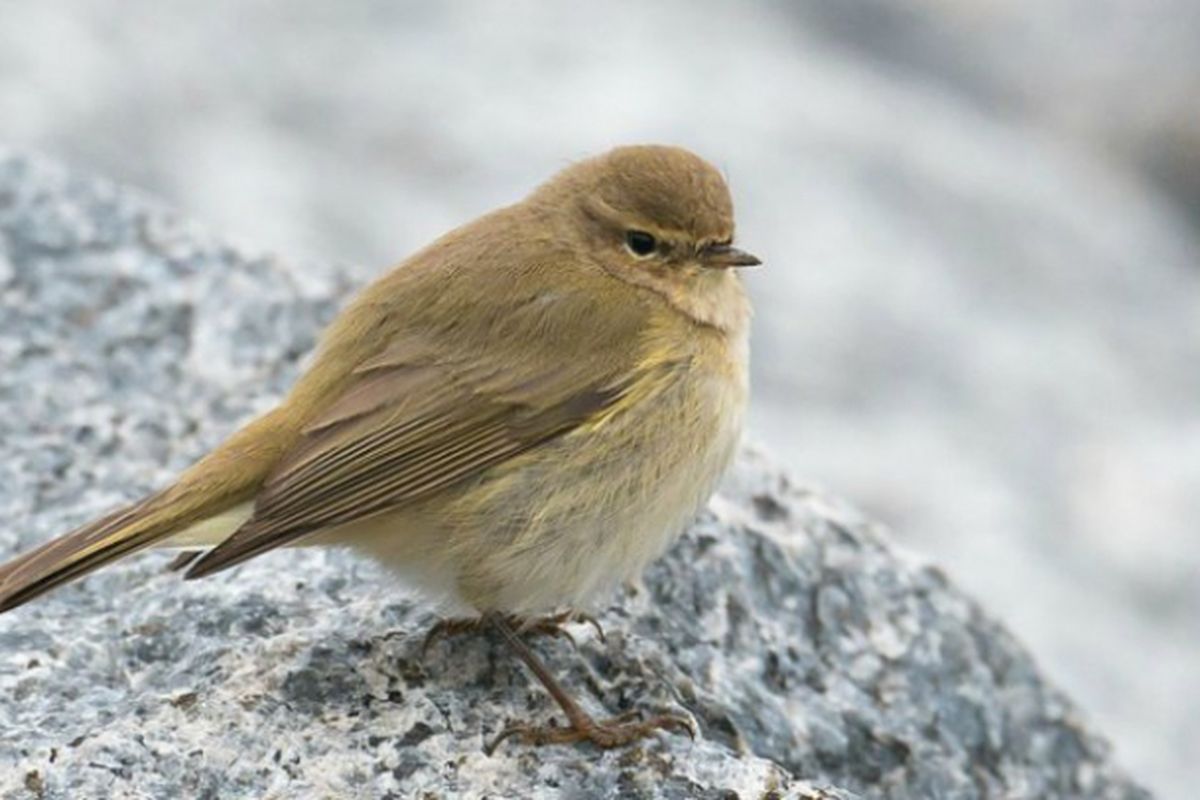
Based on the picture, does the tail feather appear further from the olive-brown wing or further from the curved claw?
the curved claw

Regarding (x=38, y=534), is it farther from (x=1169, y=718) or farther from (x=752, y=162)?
(x=752, y=162)

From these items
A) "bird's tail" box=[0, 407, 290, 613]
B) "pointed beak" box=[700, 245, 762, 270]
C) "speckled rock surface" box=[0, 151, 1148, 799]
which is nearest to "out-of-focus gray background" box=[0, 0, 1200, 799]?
"speckled rock surface" box=[0, 151, 1148, 799]

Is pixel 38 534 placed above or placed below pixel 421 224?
below

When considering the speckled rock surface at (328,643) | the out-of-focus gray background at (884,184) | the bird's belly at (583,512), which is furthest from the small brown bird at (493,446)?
the out-of-focus gray background at (884,184)

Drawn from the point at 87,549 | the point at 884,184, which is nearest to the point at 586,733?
the point at 87,549

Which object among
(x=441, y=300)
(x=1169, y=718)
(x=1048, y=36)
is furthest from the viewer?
(x=1048, y=36)

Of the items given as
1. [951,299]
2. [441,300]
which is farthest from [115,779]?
[951,299]

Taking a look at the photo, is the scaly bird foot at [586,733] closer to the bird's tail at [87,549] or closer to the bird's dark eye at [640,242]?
the bird's tail at [87,549]

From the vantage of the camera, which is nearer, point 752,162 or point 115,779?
point 115,779
